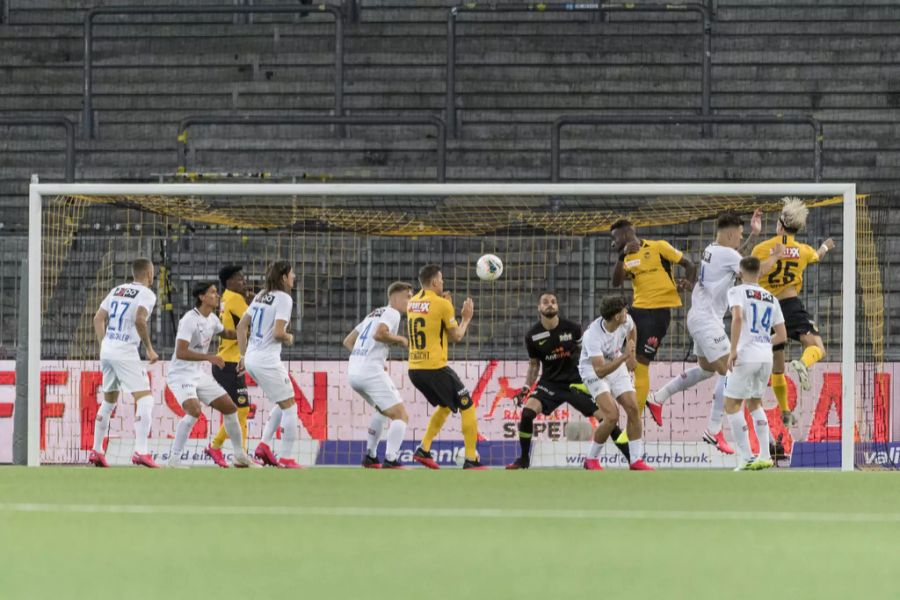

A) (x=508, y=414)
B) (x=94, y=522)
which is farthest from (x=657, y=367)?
(x=94, y=522)

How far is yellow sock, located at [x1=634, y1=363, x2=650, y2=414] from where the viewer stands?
1354 cm

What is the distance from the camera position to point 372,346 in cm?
1352

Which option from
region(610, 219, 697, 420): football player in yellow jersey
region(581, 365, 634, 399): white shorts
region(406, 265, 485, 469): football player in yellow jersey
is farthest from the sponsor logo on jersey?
region(610, 219, 697, 420): football player in yellow jersey

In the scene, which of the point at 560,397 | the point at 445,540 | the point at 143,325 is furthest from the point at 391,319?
the point at 445,540

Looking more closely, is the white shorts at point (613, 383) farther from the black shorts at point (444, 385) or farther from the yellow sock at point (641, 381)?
the black shorts at point (444, 385)

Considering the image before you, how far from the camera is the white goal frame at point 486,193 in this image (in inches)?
520

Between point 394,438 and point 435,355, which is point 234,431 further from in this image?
point 435,355

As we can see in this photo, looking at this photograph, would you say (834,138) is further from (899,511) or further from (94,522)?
(94,522)

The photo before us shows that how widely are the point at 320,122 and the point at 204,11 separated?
3124 mm

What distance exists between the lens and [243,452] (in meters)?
13.5

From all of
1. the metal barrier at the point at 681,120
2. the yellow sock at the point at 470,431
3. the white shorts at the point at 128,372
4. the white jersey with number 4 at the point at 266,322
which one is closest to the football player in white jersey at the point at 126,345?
the white shorts at the point at 128,372

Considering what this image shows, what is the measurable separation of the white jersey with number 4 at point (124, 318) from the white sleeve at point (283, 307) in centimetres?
118

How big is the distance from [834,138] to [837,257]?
2945 mm

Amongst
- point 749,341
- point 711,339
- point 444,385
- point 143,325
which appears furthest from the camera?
point 444,385
